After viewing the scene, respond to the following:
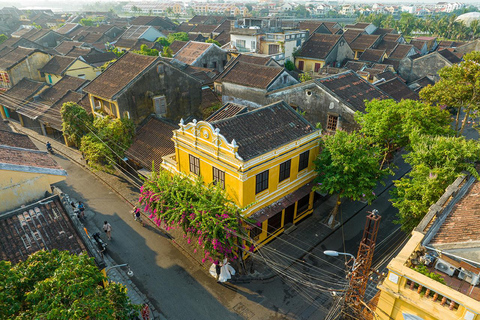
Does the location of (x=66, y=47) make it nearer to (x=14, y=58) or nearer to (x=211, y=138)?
(x=14, y=58)

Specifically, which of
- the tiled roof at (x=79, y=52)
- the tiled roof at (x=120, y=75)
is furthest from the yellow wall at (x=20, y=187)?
the tiled roof at (x=79, y=52)

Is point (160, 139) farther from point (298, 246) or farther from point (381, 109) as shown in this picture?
point (381, 109)

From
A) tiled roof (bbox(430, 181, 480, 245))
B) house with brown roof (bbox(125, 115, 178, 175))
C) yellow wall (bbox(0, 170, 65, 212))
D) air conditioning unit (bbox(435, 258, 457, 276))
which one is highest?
tiled roof (bbox(430, 181, 480, 245))

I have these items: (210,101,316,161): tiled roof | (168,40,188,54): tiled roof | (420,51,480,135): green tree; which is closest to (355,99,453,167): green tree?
(420,51,480,135): green tree

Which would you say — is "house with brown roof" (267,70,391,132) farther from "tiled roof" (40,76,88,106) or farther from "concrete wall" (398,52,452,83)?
"tiled roof" (40,76,88,106)

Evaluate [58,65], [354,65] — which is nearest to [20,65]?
[58,65]

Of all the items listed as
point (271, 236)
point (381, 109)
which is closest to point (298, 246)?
point (271, 236)

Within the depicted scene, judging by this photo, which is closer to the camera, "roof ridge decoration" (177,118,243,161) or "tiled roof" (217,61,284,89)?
"roof ridge decoration" (177,118,243,161)
